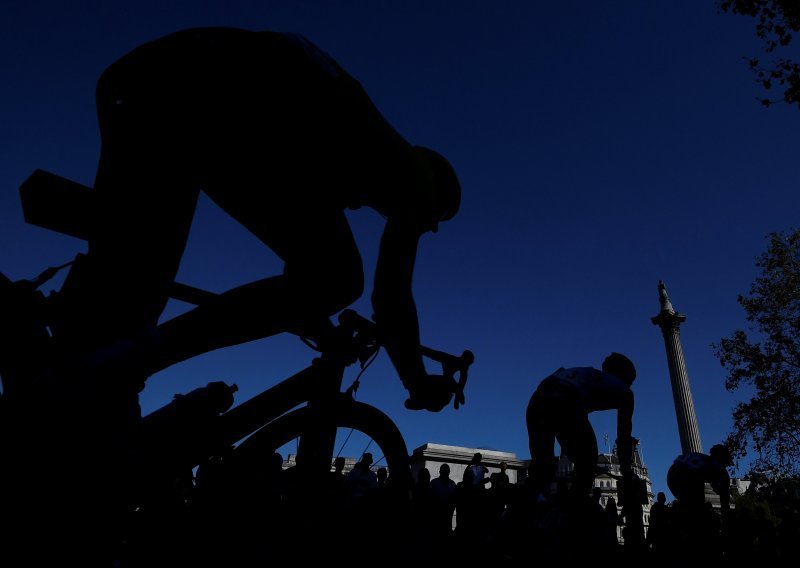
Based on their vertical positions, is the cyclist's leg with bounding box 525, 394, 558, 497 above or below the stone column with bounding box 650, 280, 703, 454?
below

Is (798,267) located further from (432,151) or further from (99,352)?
(99,352)

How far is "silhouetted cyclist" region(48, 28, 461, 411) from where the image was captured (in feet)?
5.89

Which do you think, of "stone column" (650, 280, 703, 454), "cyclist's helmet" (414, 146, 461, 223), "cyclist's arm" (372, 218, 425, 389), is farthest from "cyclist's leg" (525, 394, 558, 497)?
"stone column" (650, 280, 703, 454)

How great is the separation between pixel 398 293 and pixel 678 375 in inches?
1513

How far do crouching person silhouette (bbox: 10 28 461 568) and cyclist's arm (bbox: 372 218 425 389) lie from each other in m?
0.15

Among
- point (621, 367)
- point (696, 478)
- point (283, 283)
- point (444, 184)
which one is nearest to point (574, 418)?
point (621, 367)

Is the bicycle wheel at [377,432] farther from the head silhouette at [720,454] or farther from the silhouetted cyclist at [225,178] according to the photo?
the head silhouette at [720,454]

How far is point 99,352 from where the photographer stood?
4.64 ft

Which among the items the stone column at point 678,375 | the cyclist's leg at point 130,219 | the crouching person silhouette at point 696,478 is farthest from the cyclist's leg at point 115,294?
the stone column at point 678,375

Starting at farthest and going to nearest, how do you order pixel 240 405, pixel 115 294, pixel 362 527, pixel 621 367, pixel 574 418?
pixel 621 367 < pixel 574 418 < pixel 362 527 < pixel 240 405 < pixel 115 294

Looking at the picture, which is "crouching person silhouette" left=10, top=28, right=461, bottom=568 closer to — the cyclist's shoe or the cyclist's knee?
the cyclist's knee

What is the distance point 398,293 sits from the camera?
248 centimetres

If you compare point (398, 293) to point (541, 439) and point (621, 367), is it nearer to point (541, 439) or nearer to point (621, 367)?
point (541, 439)

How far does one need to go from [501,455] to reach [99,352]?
36.1 meters
